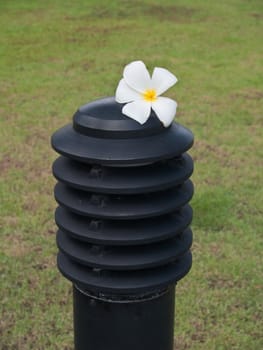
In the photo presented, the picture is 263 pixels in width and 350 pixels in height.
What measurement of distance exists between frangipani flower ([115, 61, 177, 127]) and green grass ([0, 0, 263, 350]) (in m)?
1.91

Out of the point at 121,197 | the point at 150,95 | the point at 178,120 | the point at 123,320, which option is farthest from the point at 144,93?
the point at 178,120

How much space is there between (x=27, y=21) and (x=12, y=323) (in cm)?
856

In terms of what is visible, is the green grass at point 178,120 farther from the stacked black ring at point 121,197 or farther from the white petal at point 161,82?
the white petal at point 161,82

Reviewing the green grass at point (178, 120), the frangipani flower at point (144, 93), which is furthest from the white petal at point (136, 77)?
the green grass at point (178, 120)

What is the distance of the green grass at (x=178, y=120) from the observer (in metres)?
3.38

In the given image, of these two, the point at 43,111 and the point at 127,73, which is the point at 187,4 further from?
the point at 127,73

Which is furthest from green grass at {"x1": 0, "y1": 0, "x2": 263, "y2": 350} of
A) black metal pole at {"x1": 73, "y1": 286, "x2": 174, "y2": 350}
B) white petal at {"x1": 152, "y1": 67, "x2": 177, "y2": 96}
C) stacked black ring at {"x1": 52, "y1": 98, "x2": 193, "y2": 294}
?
white petal at {"x1": 152, "y1": 67, "x2": 177, "y2": 96}

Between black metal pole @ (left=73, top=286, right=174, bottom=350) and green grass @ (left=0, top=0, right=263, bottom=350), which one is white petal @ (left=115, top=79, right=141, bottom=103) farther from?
green grass @ (left=0, top=0, right=263, bottom=350)

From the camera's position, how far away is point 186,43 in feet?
31.2

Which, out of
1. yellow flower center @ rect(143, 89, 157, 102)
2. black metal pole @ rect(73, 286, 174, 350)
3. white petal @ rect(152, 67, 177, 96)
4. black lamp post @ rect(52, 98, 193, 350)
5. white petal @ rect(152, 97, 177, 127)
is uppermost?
white petal @ rect(152, 67, 177, 96)

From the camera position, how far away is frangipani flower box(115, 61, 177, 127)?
1.49 m

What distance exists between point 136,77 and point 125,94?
0.17 feet

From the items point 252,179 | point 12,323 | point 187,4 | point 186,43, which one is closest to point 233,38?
point 186,43

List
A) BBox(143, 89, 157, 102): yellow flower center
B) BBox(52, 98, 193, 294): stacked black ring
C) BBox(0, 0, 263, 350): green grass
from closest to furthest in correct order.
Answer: BBox(52, 98, 193, 294): stacked black ring, BBox(143, 89, 157, 102): yellow flower center, BBox(0, 0, 263, 350): green grass
